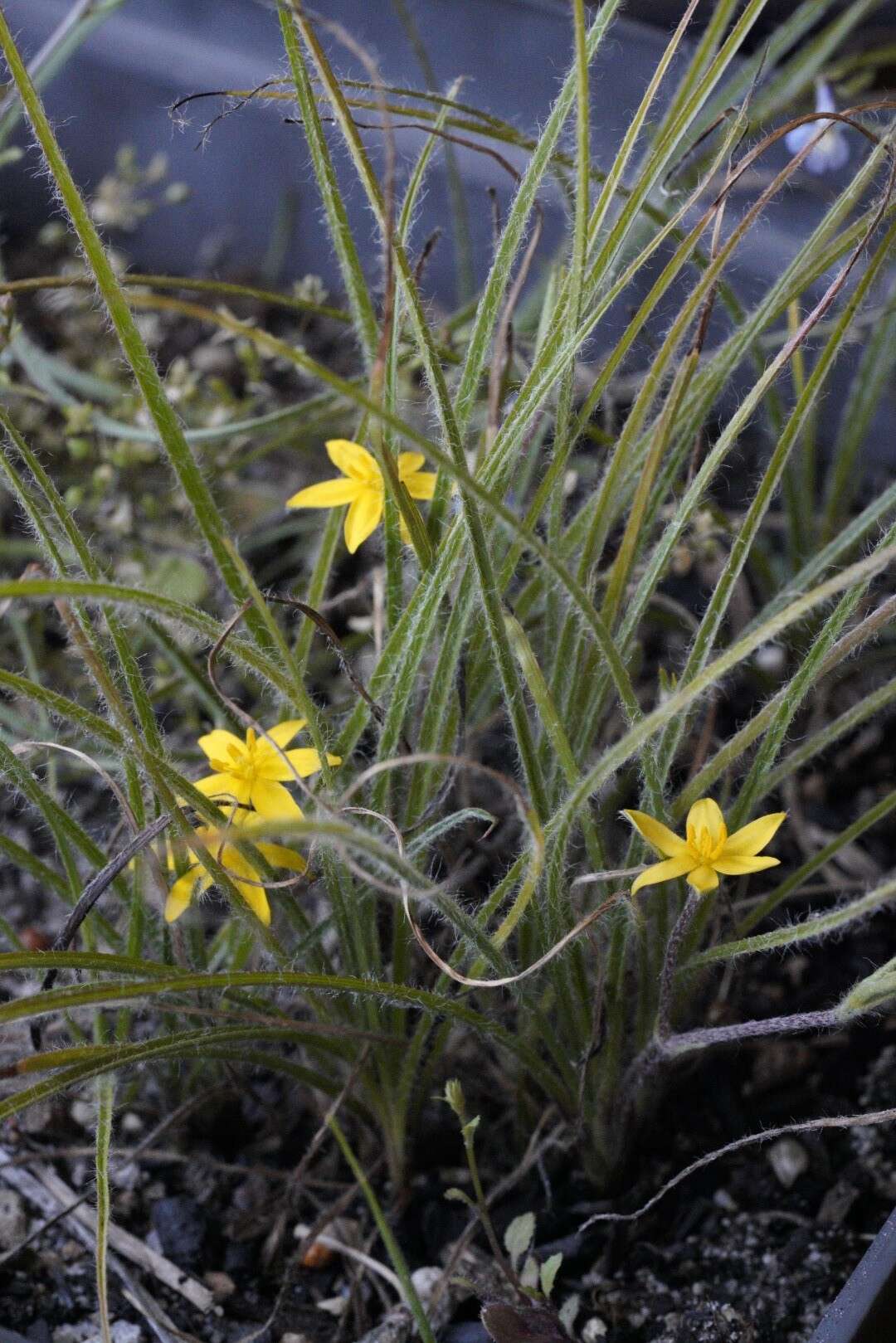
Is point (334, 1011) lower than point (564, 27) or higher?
lower

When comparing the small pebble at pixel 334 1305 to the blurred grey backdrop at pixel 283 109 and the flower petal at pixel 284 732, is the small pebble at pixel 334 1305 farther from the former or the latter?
the blurred grey backdrop at pixel 283 109

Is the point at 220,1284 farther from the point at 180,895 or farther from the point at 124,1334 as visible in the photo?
the point at 180,895

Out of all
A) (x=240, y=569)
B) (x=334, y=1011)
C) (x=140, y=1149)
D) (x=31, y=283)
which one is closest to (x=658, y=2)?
(x=31, y=283)

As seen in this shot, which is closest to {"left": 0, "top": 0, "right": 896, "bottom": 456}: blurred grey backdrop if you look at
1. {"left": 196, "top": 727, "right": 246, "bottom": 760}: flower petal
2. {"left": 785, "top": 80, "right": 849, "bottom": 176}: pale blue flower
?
{"left": 785, "top": 80, "right": 849, "bottom": 176}: pale blue flower

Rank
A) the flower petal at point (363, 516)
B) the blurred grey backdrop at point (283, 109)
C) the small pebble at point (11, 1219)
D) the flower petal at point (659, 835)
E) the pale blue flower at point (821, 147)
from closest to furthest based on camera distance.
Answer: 1. the flower petal at point (659, 835)
2. the flower petal at point (363, 516)
3. the small pebble at point (11, 1219)
4. the pale blue flower at point (821, 147)
5. the blurred grey backdrop at point (283, 109)

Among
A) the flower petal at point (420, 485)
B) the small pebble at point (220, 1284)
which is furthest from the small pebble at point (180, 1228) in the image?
the flower petal at point (420, 485)

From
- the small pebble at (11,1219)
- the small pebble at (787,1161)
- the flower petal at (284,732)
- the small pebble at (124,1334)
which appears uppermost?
the flower petal at (284,732)

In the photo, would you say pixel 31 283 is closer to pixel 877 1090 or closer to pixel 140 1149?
pixel 140 1149

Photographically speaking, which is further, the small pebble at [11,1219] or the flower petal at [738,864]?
the small pebble at [11,1219]
